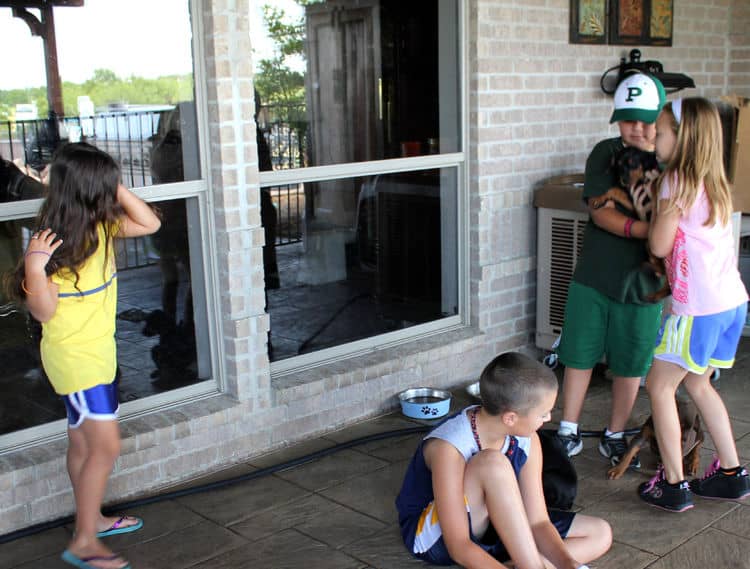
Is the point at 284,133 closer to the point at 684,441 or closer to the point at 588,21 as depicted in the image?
the point at 588,21

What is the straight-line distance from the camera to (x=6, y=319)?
3588mm

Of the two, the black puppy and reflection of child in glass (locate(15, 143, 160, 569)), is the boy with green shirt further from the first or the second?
reflection of child in glass (locate(15, 143, 160, 569))

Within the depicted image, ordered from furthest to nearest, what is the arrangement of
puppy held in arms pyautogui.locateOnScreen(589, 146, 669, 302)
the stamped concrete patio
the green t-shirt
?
the green t-shirt → puppy held in arms pyautogui.locateOnScreen(589, 146, 669, 302) → the stamped concrete patio

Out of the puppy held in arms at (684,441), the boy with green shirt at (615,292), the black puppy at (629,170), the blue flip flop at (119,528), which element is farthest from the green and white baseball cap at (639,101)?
the blue flip flop at (119,528)

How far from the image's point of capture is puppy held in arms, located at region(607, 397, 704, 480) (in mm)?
3691

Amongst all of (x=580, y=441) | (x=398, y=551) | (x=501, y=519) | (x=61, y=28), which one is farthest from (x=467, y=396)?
(x=61, y=28)

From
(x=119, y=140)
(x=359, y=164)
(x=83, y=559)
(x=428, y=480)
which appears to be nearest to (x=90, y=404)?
(x=83, y=559)

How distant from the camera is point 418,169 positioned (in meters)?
4.86

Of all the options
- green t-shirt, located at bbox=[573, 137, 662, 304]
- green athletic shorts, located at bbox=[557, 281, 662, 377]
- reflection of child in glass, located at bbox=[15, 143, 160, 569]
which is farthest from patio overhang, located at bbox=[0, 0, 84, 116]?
green athletic shorts, located at bbox=[557, 281, 662, 377]

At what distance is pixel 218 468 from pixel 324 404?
63 cm

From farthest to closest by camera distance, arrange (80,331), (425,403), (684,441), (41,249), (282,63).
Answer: (282,63), (425,403), (684,441), (80,331), (41,249)

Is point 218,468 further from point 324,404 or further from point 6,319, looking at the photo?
point 6,319

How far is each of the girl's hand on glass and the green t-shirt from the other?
7.05 ft

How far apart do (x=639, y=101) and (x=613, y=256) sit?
2.13ft
